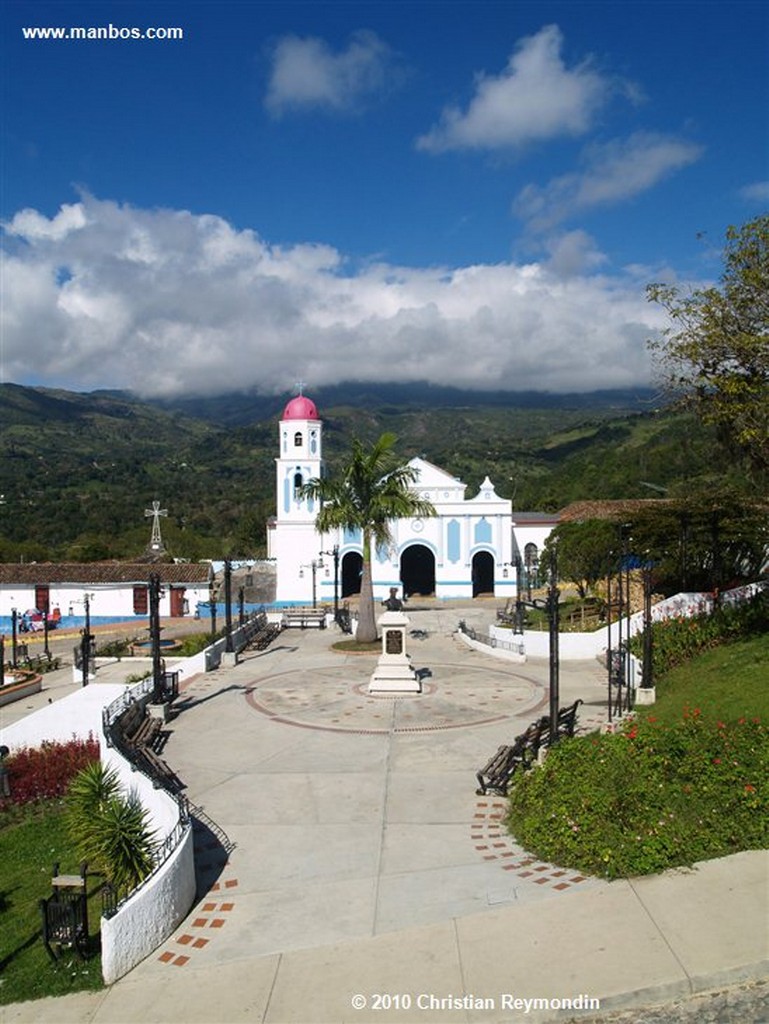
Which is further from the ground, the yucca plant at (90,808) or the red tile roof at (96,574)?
the red tile roof at (96,574)

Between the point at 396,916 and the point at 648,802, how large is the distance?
3023 millimetres

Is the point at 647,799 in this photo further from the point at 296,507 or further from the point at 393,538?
the point at 296,507

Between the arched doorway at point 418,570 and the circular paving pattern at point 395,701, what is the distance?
28.0 meters

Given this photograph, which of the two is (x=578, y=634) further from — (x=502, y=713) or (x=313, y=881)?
(x=313, y=881)

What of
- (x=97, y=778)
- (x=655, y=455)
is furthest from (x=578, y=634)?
(x=655, y=455)

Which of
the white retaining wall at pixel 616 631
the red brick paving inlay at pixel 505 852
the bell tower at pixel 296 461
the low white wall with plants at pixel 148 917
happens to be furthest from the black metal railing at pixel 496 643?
the bell tower at pixel 296 461

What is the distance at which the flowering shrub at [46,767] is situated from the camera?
14203mm

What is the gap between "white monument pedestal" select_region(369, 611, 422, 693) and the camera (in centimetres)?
1903

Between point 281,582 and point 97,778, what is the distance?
35640mm

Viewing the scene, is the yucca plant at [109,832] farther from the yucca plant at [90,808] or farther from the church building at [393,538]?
the church building at [393,538]

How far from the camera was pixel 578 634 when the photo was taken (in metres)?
23.6

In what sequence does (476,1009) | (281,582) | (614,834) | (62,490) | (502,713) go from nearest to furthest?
(476,1009) < (614,834) < (502,713) < (281,582) < (62,490)

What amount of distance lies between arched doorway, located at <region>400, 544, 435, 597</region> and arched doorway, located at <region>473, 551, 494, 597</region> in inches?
Result: 102

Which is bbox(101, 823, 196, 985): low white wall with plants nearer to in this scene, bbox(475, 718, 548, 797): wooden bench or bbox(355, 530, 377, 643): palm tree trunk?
bbox(475, 718, 548, 797): wooden bench
